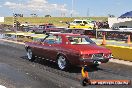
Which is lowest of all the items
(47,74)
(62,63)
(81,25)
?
(47,74)

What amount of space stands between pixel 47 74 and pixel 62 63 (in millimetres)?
1161

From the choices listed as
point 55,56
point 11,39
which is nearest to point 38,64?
point 55,56

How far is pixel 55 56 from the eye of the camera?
44.1 ft

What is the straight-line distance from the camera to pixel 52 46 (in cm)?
1358

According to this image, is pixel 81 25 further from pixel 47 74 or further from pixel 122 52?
pixel 47 74

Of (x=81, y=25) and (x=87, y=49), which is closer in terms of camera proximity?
(x=87, y=49)

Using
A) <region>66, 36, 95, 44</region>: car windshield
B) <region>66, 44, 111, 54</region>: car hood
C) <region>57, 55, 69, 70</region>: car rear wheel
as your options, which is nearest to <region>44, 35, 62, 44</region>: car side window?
<region>66, 36, 95, 44</region>: car windshield

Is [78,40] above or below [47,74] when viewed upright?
above

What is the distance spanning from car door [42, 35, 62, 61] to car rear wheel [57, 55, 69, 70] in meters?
0.33

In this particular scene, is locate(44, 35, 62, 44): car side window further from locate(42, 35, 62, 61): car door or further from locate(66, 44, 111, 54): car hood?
locate(66, 44, 111, 54): car hood

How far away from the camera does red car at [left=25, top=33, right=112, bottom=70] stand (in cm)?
1209

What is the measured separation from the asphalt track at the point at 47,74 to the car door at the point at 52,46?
490 mm

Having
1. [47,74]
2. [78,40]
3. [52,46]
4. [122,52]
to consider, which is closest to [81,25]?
[122,52]

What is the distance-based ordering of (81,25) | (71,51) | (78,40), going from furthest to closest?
(81,25) < (78,40) < (71,51)
